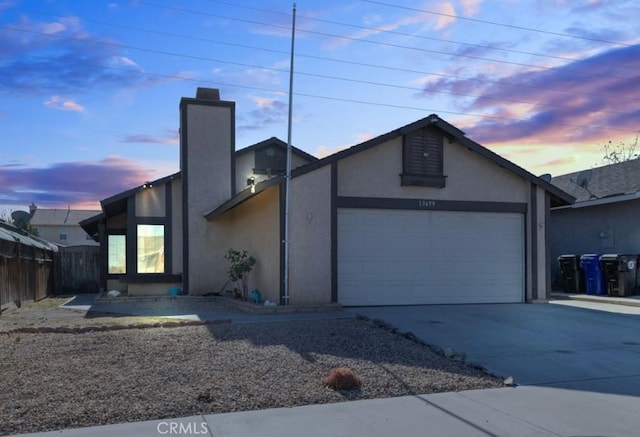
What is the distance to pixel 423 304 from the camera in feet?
48.8

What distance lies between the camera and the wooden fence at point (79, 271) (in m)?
24.0

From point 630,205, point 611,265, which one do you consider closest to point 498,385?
point 611,265

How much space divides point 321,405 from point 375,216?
29.0ft

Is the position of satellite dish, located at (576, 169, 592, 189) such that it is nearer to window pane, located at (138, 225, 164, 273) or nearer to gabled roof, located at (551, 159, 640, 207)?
gabled roof, located at (551, 159, 640, 207)

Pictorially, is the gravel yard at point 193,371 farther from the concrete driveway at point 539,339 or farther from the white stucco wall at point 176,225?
the white stucco wall at point 176,225

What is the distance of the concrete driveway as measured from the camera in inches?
297

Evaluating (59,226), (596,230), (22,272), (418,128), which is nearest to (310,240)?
(418,128)

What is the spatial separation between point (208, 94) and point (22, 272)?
8033 millimetres

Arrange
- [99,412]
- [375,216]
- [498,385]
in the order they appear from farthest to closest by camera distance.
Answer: [375,216] < [498,385] < [99,412]

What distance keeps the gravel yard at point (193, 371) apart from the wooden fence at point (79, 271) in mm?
14560

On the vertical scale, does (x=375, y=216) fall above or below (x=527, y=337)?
above

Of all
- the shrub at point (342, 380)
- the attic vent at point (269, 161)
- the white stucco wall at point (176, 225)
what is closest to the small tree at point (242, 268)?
the white stucco wall at point (176, 225)

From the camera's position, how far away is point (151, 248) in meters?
18.6

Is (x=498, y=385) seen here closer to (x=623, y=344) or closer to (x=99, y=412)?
(x=623, y=344)
